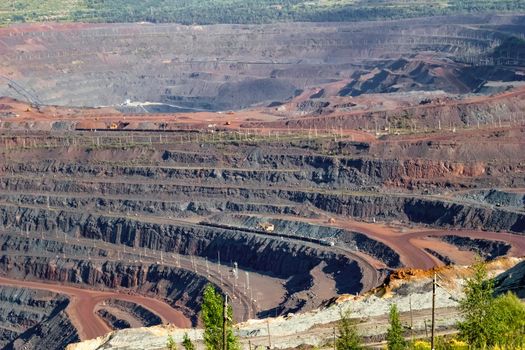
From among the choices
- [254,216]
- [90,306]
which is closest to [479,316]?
[90,306]

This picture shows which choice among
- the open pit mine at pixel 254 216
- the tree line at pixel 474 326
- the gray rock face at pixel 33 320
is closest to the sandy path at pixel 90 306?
the open pit mine at pixel 254 216

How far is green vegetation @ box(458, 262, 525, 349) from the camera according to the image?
1698 inches

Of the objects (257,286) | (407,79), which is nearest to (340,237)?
(257,286)

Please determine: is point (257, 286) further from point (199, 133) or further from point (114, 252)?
point (199, 133)

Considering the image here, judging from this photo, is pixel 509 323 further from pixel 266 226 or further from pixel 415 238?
pixel 266 226

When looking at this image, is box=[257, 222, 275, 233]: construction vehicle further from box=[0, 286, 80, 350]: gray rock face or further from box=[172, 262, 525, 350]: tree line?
box=[172, 262, 525, 350]: tree line

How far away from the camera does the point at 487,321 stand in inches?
1704

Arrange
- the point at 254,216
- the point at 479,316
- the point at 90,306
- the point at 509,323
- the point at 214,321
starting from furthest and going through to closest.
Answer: the point at 254,216
the point at 90,306
the point at 509,323
the point at 479,316
the point at 214,321

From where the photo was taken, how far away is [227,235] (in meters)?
99.2

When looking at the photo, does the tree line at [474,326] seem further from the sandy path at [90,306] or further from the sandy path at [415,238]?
the sandy path at [90,306]

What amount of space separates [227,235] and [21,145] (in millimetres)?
39435

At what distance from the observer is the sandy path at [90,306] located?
274 ft

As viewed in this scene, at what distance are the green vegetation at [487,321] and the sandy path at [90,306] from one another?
40951 mm

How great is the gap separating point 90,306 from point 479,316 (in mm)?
51000
